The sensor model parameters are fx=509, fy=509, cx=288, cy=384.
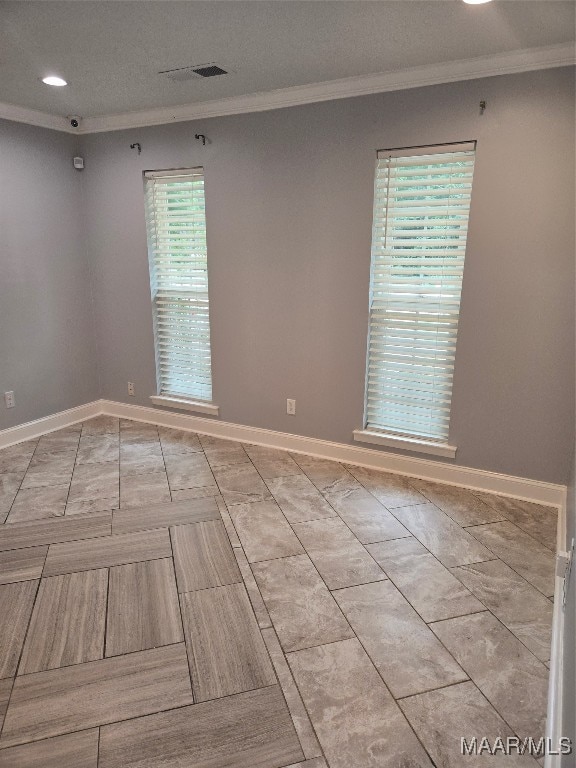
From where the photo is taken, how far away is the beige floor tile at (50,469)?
339cm

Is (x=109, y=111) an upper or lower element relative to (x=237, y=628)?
upper

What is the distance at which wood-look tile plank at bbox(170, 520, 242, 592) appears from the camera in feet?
7.86

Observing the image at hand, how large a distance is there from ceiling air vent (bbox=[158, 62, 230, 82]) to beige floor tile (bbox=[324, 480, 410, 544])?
8.45ft

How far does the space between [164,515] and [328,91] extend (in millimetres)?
2763

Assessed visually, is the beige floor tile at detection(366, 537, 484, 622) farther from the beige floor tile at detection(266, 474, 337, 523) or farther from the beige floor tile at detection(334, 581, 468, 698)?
the beige floor tile at detection(266, 474, 337, 523)

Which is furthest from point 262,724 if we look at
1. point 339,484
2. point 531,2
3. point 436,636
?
point 531,2

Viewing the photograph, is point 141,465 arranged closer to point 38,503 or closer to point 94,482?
point 94,482

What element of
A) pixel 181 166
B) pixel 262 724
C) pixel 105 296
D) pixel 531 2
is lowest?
pixel 262 724

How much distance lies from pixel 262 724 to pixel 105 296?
3674mm

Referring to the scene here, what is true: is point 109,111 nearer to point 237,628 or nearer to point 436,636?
point 237,628

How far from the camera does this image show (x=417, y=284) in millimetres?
3217

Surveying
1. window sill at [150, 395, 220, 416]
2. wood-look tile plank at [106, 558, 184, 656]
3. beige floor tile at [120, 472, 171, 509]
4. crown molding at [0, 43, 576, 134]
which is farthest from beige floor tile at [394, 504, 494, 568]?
crown molding at [0, 43, 576, 134]

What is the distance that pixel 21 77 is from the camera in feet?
9.79

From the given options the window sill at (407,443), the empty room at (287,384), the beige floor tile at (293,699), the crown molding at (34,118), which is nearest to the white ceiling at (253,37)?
the empty room at (287,384)
